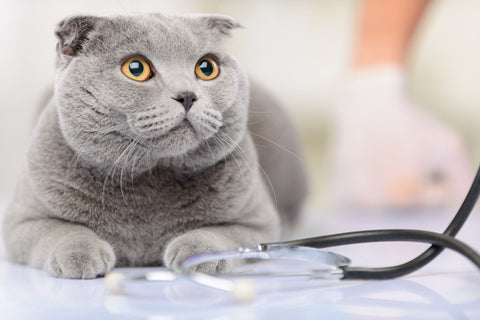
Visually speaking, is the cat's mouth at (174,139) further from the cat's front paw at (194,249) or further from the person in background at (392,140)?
the person in background at (392,140)

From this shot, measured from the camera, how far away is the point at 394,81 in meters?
1.69

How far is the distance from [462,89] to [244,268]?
1.75 metres

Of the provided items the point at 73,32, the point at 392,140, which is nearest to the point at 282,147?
the point at 73,32

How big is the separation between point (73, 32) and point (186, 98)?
184 millimetres

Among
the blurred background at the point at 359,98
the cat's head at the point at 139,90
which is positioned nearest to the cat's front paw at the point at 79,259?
the cat's head at the point at 139,90

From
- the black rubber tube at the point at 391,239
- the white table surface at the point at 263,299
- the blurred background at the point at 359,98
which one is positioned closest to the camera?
the white table surface at the point at 263,299

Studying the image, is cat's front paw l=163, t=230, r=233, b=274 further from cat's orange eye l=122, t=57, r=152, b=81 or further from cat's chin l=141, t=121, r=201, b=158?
cat's orange eye l=122, t=57, r=152, b=81

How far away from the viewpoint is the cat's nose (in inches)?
28.2

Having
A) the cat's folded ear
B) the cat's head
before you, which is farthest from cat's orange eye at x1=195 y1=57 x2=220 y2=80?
the cat's folded ear

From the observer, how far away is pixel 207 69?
801mm

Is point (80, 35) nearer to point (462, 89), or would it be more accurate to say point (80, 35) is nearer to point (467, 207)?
point (467, 207)

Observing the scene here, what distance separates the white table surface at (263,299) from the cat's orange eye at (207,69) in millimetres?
285

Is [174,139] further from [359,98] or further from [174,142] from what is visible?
[359,98]

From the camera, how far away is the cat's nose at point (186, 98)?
0.72 m
